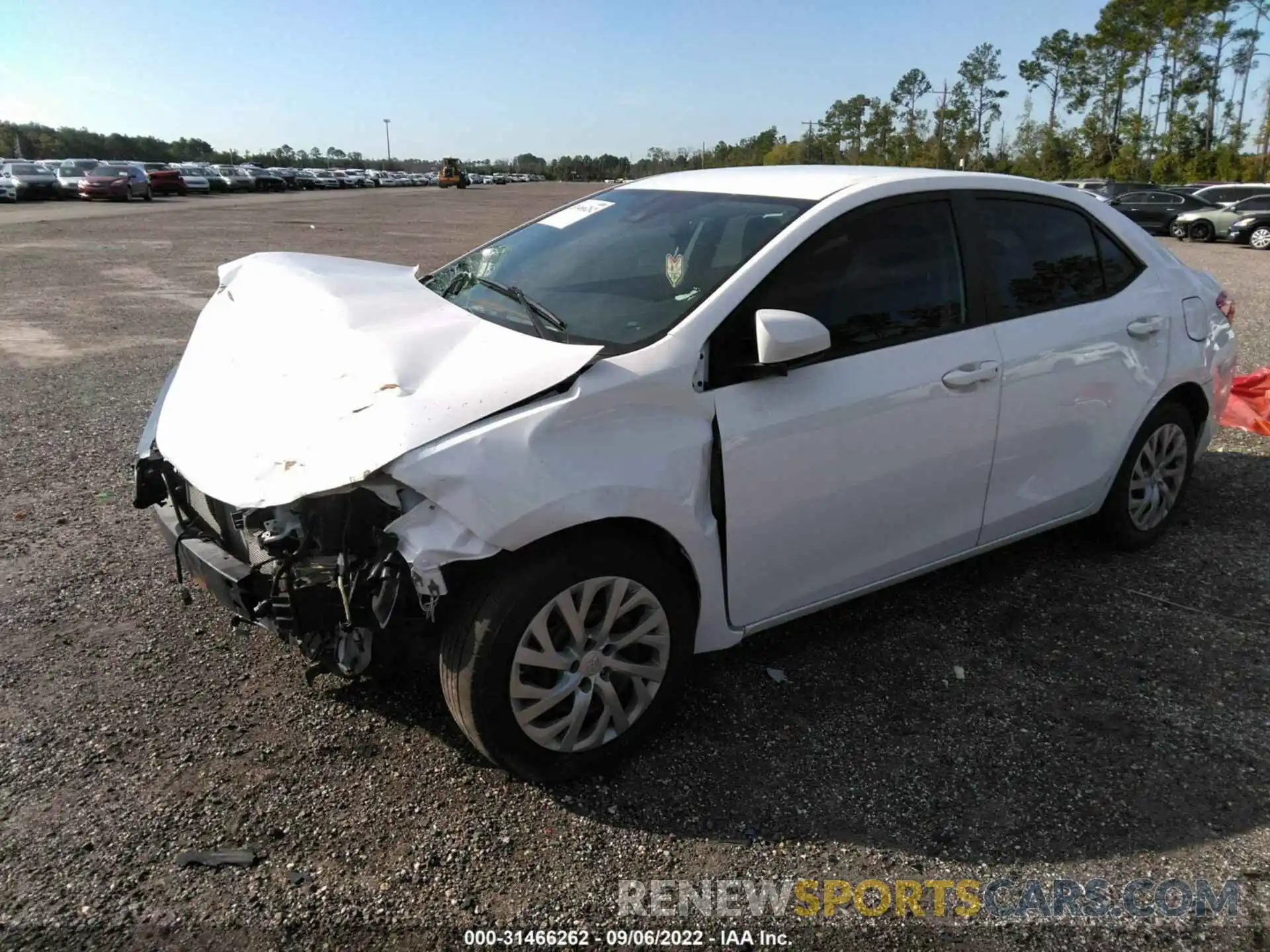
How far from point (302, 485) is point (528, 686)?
86 cm

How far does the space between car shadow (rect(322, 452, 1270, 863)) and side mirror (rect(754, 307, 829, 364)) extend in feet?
4.22

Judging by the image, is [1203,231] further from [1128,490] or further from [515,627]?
[515,627]

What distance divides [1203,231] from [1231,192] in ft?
5.02

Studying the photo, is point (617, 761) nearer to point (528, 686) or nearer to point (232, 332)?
point (528, 686)

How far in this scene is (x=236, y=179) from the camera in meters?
54.6

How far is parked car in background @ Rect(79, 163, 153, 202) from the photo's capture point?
122 ft

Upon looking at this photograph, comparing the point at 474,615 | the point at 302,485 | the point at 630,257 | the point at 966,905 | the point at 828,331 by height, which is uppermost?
the point at 630,257

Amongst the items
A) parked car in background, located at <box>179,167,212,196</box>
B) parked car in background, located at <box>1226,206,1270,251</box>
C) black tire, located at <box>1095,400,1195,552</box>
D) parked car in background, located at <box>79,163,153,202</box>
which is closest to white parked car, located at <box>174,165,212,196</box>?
parked car in background, located at <box>179,167,212,196</box>

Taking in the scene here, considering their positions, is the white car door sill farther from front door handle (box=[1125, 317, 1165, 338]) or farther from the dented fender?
front door handle (box=[1125, 317, 1165, 338])

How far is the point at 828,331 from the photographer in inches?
120

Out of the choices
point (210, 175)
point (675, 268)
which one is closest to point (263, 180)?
point (210, 175)

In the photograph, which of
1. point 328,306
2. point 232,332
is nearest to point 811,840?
point 328,306

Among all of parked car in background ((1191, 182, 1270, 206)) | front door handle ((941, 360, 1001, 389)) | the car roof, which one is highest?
the car roof

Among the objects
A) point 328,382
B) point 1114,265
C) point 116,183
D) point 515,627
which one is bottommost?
point 515,627
